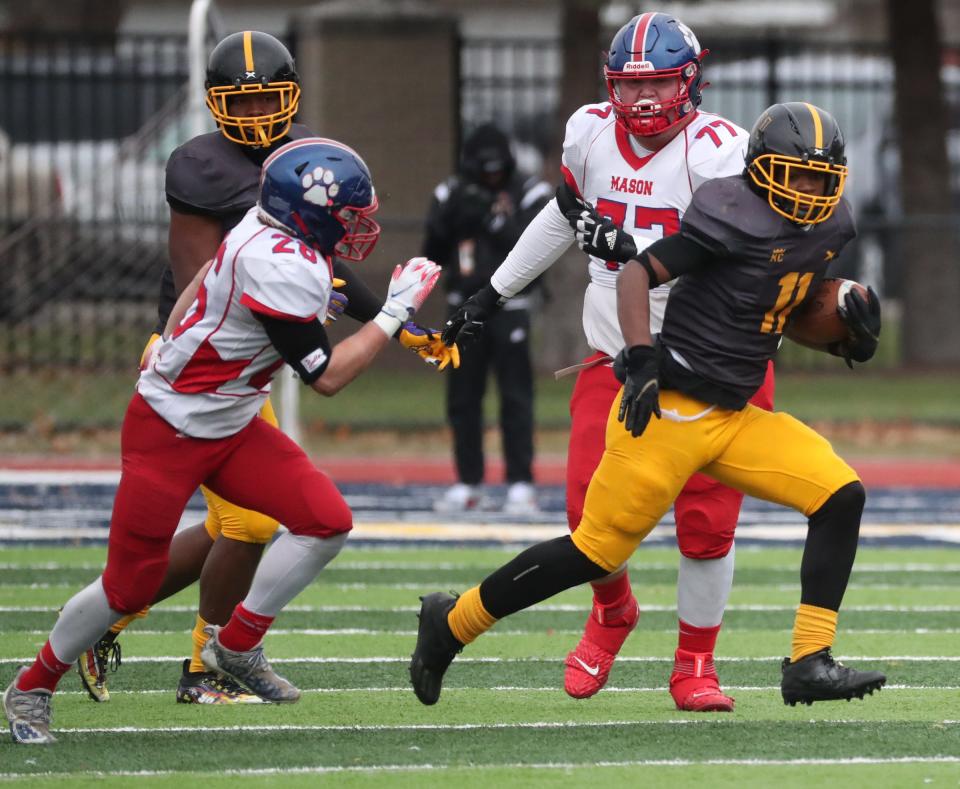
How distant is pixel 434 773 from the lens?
15.9ft

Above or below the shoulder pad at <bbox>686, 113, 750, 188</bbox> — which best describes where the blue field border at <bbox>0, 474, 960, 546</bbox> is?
below

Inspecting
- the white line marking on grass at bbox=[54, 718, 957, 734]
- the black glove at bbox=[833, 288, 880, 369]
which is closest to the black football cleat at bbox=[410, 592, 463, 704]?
the white line marking on grass at bbox=[54, 718, 957, 734]

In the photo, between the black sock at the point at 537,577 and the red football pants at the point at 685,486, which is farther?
the red football pants at the point at 685,486

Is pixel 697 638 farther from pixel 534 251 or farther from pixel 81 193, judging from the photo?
pixel 81 193

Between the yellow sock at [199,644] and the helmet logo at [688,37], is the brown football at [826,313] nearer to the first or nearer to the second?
the helmet logo at [688,37]

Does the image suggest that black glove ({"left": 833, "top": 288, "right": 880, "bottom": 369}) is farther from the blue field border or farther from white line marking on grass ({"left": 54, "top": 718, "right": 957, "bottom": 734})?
the blue field border

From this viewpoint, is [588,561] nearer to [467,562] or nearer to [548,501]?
[467,562]

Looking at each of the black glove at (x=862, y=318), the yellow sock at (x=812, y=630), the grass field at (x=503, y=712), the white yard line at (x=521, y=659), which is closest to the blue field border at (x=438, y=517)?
the grass field at (x=503, y=712)

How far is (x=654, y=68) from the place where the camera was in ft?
18.4

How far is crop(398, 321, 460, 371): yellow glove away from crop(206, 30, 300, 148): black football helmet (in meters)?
0.80

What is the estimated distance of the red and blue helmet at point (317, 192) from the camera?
507 cm

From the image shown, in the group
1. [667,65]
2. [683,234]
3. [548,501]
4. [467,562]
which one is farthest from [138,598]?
[548,501]

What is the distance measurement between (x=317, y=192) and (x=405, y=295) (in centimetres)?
42

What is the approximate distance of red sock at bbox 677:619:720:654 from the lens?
5781 millimetres
